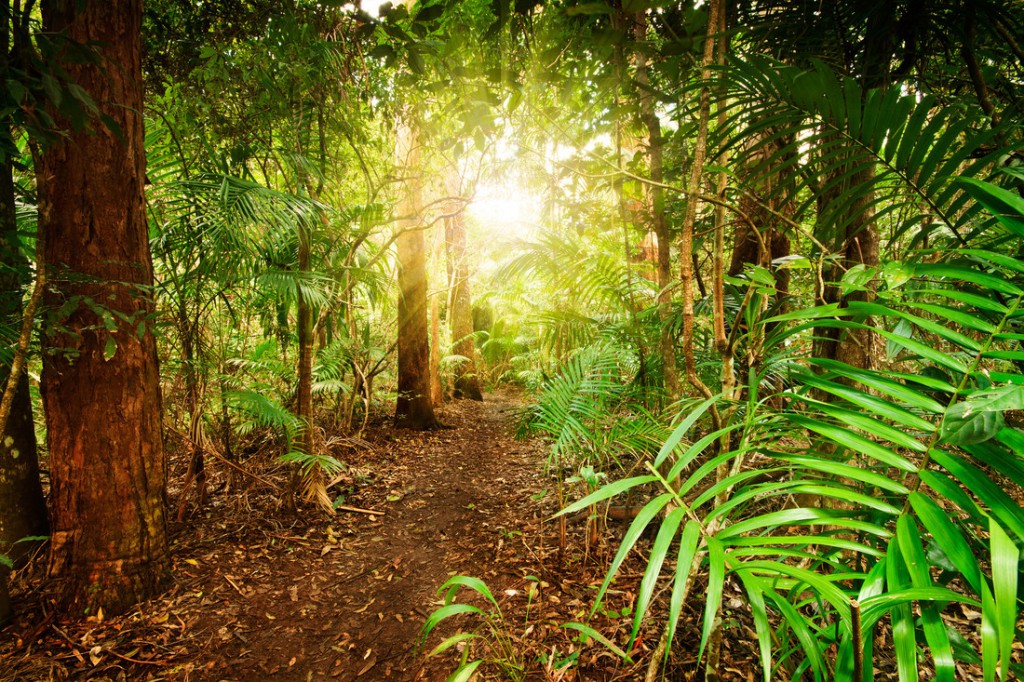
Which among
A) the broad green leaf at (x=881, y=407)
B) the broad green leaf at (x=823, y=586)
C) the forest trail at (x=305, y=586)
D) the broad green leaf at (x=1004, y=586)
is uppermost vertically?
the broad green leaf at (x=881, y=407)

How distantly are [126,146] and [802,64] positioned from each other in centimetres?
331

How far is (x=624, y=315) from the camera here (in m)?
2.61

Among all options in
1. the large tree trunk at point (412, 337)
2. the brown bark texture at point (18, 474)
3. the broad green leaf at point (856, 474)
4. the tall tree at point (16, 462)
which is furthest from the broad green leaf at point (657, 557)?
the large tree trunk at point (412, 337)

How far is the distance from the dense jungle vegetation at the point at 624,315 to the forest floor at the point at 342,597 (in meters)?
Result: 0.04

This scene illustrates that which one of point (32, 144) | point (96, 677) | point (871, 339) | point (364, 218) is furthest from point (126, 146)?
point (871, 339)

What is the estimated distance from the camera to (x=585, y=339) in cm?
274

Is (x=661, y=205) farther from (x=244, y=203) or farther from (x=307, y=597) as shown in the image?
(x=307, y=597)

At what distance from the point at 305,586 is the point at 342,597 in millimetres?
247

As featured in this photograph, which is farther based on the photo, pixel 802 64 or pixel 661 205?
pixel 661 205

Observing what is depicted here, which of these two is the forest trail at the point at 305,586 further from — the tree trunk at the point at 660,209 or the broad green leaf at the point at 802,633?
the broad green leaf at the point at 802,633

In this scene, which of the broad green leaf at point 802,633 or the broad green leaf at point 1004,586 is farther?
the broad green leaf at point 802,633

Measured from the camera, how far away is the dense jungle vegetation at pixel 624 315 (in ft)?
2.46

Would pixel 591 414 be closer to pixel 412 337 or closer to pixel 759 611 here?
pixel 759 611

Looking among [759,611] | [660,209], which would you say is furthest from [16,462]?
[660,209]
